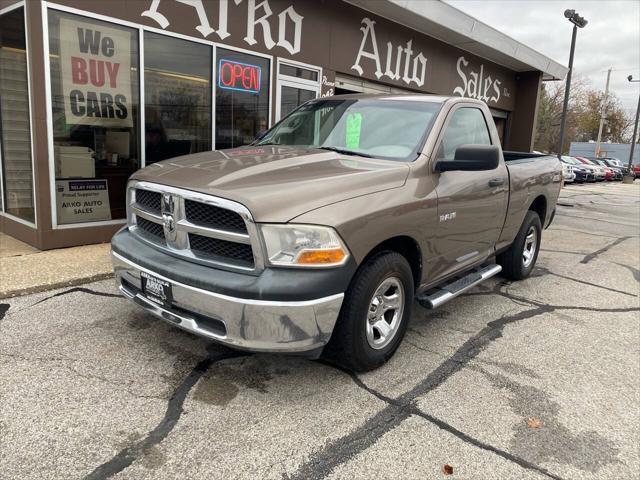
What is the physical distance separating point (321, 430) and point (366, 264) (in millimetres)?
1026

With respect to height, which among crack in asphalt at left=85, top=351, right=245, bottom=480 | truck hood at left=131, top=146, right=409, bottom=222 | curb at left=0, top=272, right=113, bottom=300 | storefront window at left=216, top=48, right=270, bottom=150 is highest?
storefront window at left=216, top=48, right=270, bottom=150

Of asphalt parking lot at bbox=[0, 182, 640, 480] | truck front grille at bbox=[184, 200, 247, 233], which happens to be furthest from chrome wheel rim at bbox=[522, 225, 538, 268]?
truck front grille at bbox=[184, 200, 247, 233]

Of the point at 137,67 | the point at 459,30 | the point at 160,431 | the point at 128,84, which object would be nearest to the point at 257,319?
the point at 160,431

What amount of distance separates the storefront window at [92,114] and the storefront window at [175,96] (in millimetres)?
243

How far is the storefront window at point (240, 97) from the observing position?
7883mm

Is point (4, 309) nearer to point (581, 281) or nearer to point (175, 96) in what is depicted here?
point (175, 96)

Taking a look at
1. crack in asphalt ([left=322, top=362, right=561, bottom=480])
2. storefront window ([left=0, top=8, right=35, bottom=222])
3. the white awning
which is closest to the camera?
crack in asphalt ([left=322, top=362, right=561, bottom=480])

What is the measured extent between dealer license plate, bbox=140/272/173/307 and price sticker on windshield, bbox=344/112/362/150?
183 centimetres

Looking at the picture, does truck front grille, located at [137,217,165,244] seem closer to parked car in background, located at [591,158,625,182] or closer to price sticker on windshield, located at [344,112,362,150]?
price sticker on windshield, located at [344,112,362,150]

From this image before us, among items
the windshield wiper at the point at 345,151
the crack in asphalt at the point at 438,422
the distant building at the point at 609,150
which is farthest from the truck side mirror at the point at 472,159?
the distant building at the point at 609,150

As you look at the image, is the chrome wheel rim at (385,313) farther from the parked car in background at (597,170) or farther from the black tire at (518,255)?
the parked car in background at (597,170)

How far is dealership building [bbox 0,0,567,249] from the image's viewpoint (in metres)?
5.99

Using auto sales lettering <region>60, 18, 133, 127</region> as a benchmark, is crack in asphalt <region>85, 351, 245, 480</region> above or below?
Answer: below

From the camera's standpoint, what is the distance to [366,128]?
4121 millimetres
